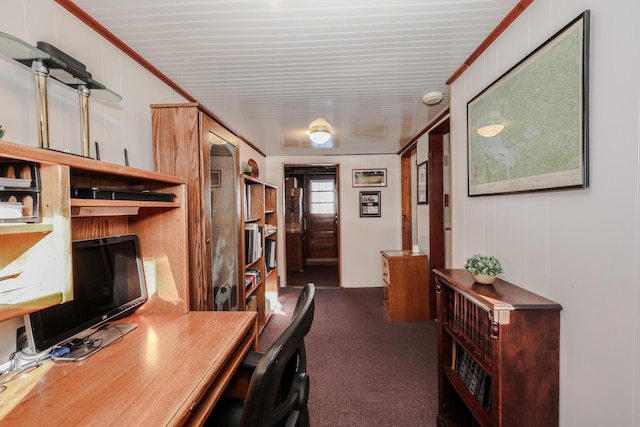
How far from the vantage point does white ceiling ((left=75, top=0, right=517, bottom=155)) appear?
48.9 inches

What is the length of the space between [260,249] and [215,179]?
1.36 meters

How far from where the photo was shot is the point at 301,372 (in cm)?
100

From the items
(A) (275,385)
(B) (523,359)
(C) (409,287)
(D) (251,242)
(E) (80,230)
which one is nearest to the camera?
(A) (275,385)

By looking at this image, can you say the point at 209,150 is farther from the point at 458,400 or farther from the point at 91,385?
the point at 458,400

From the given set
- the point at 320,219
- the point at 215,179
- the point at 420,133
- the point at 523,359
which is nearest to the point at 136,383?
the point at 215,179

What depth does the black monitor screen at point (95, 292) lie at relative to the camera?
923 mm

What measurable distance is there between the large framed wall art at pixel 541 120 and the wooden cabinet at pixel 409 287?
5.58 ft

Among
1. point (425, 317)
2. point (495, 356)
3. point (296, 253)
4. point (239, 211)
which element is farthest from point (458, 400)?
point (296, 253)

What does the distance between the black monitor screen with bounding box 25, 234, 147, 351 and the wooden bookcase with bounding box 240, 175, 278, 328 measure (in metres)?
0.99

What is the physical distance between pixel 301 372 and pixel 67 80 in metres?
1.59

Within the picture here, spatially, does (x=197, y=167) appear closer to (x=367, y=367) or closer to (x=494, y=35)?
(x=494, y=35)

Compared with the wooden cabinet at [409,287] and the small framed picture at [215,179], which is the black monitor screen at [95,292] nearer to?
the small framed picture at [215,179]

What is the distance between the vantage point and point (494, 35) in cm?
139

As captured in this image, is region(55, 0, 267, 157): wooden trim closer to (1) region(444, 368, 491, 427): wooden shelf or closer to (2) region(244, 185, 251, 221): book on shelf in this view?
(2) region(244, 185, 251, 221): book on shelf
